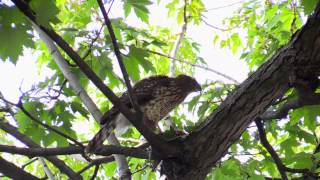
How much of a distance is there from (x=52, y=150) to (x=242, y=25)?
399 cm

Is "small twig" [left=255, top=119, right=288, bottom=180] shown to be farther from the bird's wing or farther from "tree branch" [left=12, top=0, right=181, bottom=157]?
the bird's wing

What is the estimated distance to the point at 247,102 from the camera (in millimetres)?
2445

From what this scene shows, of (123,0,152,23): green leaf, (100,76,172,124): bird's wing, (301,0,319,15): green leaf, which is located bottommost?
(301,0,319,15): green leaf

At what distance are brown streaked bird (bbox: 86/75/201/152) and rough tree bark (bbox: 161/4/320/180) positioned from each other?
90 cm

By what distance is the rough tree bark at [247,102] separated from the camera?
2.36 m

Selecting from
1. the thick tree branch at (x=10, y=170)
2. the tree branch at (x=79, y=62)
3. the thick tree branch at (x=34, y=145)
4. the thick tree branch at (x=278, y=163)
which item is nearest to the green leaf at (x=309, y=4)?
the thick tree branch at (x=278, y=163)

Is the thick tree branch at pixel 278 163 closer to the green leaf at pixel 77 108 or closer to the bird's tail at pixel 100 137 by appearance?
the bird's tail at pixel 100 137

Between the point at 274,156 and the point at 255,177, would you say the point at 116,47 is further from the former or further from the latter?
the point at 255,177

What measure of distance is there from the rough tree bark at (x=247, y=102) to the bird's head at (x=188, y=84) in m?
1.47

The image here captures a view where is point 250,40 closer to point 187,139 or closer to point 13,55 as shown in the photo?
point 187,139

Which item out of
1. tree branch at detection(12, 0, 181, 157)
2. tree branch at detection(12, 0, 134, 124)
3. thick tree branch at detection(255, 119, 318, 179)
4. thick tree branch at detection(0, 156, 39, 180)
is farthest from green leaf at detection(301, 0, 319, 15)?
thick tree branch at detection(0, 156, 39, 180)

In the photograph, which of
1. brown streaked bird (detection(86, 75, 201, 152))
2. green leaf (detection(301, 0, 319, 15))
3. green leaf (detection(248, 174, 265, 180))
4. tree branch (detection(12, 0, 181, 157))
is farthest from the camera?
brown streaked bird (detection(86, 75, 201, 152))

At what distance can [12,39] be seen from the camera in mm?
2361

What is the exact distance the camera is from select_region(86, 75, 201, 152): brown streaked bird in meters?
3.63
